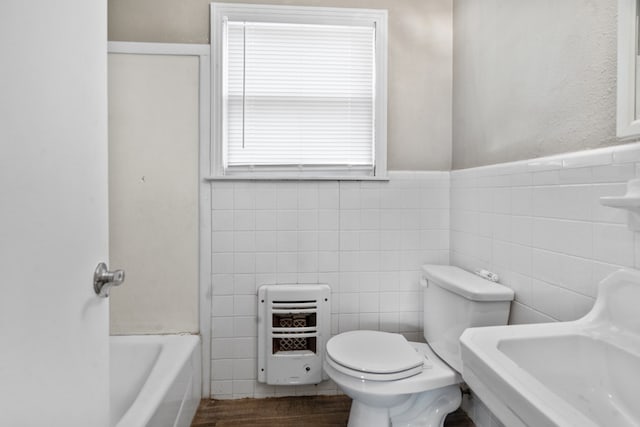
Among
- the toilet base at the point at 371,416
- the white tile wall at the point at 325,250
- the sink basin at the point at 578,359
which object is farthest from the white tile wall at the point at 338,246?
the sink basin at the point at 578,359

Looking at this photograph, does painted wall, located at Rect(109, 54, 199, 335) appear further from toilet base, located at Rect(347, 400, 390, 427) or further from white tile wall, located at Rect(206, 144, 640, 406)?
toilet base, located at Rect(347, 400, 390, 427)

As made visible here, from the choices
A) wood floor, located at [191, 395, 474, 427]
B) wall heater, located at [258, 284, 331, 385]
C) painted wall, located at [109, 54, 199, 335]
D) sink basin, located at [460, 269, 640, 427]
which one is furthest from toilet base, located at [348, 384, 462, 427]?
painted wall, located at [109, 54, 199, 335]

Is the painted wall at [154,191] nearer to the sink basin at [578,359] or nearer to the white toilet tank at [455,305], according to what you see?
the white toilet tank at [455,305]

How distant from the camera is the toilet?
128 cm

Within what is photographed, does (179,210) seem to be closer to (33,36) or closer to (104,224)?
(104,224)

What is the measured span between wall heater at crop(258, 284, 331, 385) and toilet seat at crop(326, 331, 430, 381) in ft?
0.82

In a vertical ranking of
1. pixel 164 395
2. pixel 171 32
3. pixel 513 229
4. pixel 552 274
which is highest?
pixel 171 32

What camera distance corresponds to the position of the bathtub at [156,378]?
3.94 feet

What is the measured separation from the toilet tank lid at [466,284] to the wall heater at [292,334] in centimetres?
55

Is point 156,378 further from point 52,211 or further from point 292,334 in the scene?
point 52,211

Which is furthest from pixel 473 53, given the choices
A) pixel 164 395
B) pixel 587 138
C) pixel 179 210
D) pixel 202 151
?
pixel 164 395

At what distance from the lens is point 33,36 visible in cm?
52

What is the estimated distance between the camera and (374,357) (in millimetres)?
1359

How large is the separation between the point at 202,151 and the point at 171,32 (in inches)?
25.5
